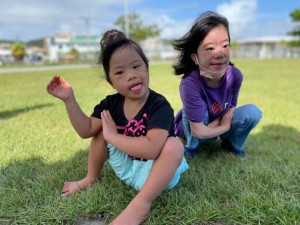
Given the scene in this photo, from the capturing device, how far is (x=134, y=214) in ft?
5.04

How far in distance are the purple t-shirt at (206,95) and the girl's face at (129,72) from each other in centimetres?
68

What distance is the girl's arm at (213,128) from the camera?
228 centimetres

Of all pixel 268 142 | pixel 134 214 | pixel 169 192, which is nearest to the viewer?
pixel 134 214

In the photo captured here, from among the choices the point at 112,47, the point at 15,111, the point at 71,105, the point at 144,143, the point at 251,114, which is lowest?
the point at 15,111

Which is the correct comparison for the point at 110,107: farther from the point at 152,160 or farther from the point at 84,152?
the point at 84,152

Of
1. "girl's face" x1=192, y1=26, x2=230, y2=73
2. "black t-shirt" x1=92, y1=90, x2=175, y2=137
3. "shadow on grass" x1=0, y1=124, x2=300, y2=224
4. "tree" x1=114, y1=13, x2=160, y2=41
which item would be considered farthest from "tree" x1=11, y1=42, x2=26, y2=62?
"black t-shirt" x1=92, y1=90, x2=175, y2=137

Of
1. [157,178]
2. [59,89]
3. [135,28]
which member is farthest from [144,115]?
[135,28]

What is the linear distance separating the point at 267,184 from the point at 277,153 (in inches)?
35.4

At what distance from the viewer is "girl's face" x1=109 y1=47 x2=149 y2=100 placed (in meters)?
1.61

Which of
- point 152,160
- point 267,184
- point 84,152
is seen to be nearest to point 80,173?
point 84,152

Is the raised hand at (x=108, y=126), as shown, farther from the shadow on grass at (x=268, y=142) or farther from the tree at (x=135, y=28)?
the tree at (x=135, y=28)

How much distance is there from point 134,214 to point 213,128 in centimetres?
101

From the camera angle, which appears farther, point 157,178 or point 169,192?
point 169,192

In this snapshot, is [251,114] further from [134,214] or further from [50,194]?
[50,194]
